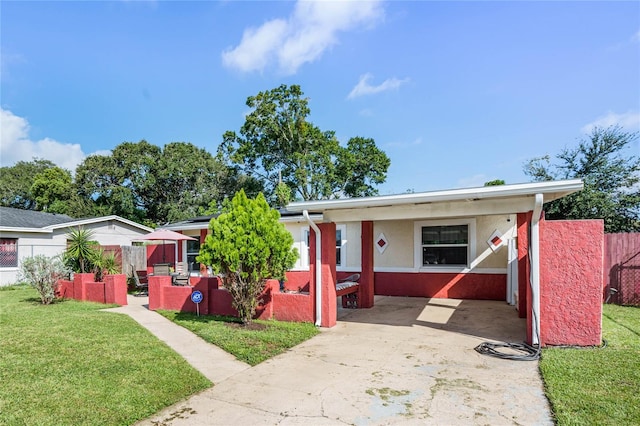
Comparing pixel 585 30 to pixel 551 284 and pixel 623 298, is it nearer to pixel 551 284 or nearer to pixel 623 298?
pixel 551 284

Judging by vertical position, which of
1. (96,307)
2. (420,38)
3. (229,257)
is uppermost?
(420,38)

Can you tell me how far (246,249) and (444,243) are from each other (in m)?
7.17

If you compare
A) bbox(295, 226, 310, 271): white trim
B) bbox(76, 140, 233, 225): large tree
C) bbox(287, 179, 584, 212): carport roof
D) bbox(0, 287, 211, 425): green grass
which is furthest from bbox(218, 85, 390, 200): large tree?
bbox(0, 287, 211, 425): green grass

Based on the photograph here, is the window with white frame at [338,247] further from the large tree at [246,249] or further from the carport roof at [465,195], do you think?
the carport roof at [465,195]

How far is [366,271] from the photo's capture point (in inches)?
420

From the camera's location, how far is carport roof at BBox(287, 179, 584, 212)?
566 cm

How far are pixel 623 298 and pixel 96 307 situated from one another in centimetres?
1548

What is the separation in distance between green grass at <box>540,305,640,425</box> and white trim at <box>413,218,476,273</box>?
4.86 metres

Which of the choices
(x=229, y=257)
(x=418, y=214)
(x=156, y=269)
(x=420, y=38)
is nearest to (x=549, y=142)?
(x=420, y=38)

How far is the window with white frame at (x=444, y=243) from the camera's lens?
11.7 meters

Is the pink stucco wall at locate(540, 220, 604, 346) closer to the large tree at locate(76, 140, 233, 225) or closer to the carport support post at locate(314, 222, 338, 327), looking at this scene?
the carport support post at locate(314, 222, 338, 327)

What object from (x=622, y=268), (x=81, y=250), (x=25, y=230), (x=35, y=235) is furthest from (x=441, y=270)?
(x=35, y=235)

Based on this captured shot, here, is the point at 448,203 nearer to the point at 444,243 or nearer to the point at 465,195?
the point at 465,195

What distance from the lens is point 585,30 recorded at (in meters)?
8.67
